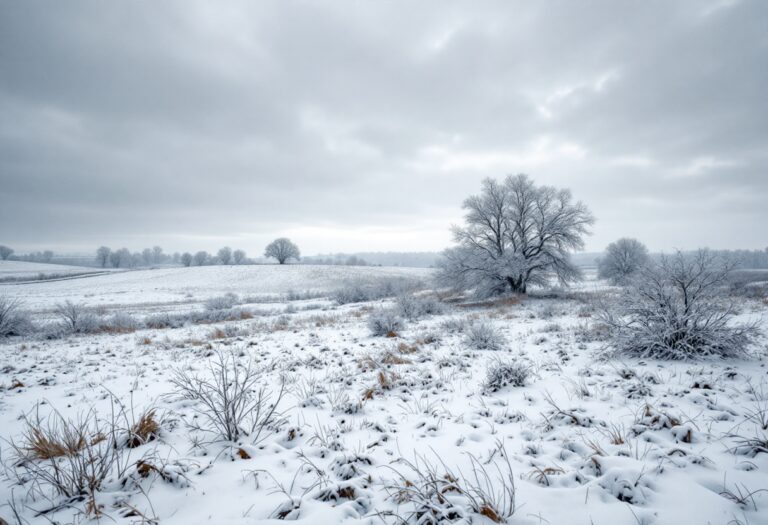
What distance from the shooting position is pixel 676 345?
5.42m

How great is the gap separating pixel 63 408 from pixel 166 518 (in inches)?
158

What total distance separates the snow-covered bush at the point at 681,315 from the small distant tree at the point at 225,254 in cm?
9519

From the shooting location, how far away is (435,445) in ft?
10.6

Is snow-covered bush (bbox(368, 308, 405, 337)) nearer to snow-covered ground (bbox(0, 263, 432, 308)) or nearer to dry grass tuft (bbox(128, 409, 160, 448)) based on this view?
dry grass tuft (bbox(128, 409, 160, 448))

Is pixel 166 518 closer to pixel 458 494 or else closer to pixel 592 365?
pixel 458 494

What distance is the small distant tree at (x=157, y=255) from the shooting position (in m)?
123

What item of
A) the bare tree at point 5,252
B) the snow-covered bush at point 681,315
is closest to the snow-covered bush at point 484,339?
the snow-covered bush at point 681,315

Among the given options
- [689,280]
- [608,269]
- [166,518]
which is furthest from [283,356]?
[608,269]

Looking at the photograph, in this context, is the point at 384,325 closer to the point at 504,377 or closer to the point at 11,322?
the point at 504,377

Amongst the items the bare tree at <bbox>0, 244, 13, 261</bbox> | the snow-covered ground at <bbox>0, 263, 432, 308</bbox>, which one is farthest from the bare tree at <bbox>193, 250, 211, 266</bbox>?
the bare tree at <bbox>0, 244, 13, 261</bbox>

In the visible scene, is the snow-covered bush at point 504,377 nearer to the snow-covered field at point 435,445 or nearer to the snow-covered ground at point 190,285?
the snow-covered field at point 435,445

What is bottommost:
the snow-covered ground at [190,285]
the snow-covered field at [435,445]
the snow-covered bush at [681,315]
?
the snow-covered ground at [190,285]

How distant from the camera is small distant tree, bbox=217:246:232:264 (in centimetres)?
8694

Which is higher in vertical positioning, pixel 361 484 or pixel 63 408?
pixel 361 484
